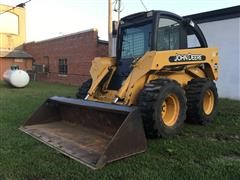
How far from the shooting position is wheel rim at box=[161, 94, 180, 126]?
20.6ft

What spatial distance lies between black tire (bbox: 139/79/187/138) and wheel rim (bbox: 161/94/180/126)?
0.29ft

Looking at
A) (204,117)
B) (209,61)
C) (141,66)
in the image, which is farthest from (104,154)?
(209,61)

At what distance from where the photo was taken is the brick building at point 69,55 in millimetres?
20328

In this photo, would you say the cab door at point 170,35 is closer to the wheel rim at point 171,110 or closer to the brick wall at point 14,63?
the wheel rim at point 171,110

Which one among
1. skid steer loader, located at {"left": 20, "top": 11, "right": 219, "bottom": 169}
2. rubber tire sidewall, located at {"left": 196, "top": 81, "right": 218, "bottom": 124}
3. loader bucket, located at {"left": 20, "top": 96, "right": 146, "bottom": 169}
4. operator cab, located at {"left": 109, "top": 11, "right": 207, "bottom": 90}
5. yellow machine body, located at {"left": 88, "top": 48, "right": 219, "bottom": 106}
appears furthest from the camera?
rubber tire sidewall, located at {"left": 196, "top": 81, "right": 218, "bottom": 124}

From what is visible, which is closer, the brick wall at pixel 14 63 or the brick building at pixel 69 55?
the brick building at pixel 69 55

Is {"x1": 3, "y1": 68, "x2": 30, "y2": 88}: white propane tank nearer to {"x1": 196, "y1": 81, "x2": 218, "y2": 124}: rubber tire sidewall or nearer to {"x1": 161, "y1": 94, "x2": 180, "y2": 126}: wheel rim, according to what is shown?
{"x1": 196, "y1": 81, "x2": 218, "y2": 124}: rubber tire sidewall

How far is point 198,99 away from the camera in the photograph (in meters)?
7.03

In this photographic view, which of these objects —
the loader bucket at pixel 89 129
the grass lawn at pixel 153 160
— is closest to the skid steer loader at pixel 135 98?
the loader bucket at pixel 89 129

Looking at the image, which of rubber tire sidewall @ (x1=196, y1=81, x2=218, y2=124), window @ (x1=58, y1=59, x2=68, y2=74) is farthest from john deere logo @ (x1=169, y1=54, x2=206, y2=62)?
window @ (x1=58, y1=59, x2=68, y2=74)

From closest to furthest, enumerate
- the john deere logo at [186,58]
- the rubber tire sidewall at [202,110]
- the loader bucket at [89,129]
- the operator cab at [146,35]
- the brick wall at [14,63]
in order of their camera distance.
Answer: the loader bucket at [89,129] → the john deere logo at [186,58] → the operator cab at [146,35] → the rubber tire sidewall at [202,110] → the brick wall at [14,63]

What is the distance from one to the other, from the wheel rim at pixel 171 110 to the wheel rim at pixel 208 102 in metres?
1.32

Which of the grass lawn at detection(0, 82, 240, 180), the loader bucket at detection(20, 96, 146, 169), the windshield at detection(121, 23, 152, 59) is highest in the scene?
the windshield at detection(121, 23, 152, 59)

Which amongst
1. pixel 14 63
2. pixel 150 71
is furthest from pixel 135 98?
pixel 14 63
